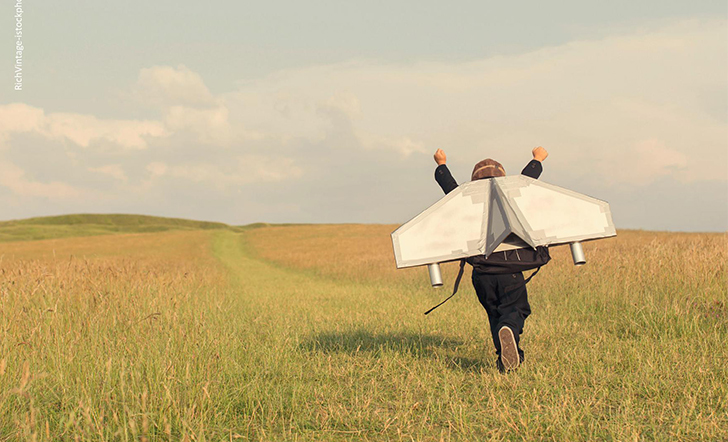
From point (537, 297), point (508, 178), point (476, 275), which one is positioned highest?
point (508, 178)

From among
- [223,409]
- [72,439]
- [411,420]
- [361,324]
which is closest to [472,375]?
[411,420]

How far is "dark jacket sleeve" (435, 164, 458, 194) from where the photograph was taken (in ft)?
18.3

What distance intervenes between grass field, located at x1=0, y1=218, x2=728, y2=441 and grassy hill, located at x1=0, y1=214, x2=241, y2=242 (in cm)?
7439

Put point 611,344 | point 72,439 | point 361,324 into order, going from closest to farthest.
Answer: point 72,439 < point 611,344 < point 361,324

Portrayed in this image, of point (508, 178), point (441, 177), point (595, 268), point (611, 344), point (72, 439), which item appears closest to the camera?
point (72, 439)

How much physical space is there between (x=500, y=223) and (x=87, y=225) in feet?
319

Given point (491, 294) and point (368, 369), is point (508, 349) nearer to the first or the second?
point (491, 294)

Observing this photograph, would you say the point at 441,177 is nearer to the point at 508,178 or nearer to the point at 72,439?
the point at 508,178

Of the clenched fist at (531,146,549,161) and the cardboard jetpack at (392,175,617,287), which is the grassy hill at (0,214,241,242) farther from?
the clenched fist at (531,146,549,161)

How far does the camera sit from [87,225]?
87312 millimetres

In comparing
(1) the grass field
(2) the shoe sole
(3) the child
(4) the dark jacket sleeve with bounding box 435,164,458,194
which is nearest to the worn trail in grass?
(1) the grass field

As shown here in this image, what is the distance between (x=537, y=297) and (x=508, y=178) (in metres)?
5.79

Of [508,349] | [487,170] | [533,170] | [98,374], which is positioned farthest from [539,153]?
[98,374]

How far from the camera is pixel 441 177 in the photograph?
5641mm
